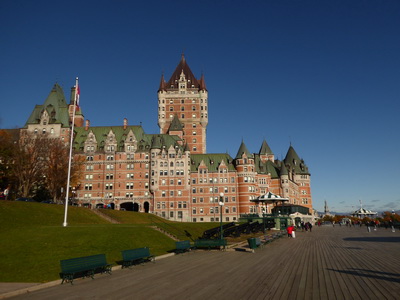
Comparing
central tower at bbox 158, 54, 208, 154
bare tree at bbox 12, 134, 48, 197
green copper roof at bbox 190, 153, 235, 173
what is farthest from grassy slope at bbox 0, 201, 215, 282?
central tower at bbox 158, 54, 208, 154

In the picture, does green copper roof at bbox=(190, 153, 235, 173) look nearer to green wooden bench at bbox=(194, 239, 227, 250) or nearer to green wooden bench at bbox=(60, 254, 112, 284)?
green wooden bench at bbox=(194, 239, 227, 250)

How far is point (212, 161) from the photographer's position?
90.1 meters

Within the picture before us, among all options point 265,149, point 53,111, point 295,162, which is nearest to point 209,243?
point 53,111

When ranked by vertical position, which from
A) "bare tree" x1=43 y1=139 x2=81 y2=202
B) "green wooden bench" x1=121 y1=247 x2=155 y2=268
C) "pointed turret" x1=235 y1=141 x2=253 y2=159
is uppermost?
"pointed turret" x1=235 y1=141 x2=253 y2=159

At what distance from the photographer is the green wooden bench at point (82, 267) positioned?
1539 cm

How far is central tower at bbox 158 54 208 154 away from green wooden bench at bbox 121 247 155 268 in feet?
273

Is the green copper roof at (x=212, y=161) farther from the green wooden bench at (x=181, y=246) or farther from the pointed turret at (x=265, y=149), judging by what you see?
the green wooden bench at (x=181, y=246)

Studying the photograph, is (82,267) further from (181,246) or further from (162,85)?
(162,85)

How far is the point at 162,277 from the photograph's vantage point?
16.0 meters

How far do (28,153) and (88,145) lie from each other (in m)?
25.6

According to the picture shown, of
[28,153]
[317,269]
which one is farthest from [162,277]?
[28,153]

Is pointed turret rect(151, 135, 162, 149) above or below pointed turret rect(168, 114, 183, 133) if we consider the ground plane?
below

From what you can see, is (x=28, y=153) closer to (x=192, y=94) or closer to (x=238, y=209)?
(x=238, y=209)

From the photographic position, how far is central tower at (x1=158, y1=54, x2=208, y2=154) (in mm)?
106125
